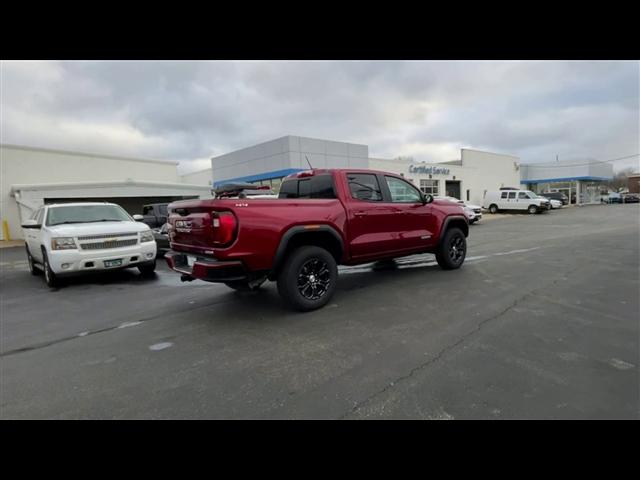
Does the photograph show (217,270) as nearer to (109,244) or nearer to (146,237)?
(109,244)

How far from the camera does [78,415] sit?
243 centimetres

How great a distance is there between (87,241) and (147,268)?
4.74 ft

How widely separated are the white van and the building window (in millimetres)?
4702

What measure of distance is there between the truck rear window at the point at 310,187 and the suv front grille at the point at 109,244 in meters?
3.42

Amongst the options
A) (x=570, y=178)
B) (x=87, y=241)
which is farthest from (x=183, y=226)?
(x=570, y=178)

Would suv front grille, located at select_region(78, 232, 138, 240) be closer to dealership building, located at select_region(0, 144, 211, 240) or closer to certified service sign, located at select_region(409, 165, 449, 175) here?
dealership building, located at select_region(0, 144, 211, 240)

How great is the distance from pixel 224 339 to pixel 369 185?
333cm

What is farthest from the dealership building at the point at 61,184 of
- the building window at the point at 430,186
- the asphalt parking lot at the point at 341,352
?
the building window at the point at 430,186

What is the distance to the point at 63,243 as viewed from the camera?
20.6 ft

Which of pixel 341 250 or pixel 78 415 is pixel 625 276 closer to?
pixel 341 250

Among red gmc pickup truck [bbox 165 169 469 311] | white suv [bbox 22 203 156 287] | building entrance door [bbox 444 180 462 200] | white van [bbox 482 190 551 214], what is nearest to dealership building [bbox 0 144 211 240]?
white suv [bbox 22 203 156 287]

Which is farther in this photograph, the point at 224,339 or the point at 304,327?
the point at 304,327

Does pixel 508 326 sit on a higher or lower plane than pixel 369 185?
lower

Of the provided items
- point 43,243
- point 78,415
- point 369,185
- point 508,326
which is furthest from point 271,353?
point 43,243
